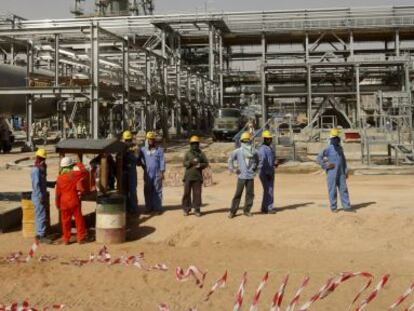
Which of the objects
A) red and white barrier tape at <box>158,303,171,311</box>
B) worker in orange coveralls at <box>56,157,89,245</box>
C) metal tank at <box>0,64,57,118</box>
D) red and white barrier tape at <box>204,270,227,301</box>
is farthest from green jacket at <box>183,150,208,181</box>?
metal tank at <box>0,64,57,118</box>

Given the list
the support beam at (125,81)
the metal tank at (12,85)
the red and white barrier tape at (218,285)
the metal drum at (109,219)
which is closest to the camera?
the red and white barrier tape at (218,285)

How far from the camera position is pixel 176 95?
37688 mm

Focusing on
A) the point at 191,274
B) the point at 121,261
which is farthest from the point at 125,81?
the point at 191,274

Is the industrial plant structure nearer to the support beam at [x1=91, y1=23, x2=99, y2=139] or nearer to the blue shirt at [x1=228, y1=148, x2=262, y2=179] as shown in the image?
the support beam at [x1=91, y1=23, x2=99, y2=139]

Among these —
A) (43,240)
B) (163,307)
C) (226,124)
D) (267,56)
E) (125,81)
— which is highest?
(267,56)

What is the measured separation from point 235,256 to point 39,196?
13.3ft

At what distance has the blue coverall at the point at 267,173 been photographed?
11.2 meters

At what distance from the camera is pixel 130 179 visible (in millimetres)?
11633

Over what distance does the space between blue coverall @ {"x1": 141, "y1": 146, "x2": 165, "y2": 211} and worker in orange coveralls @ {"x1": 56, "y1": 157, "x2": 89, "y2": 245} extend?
1939 millimetres

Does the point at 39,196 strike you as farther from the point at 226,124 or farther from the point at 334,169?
the point at 226,124

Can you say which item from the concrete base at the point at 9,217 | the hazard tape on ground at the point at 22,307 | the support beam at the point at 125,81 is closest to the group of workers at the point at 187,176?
Answer: the concrete base at the point at 9,217

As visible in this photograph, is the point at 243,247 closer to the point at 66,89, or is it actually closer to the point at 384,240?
the point at 384,240

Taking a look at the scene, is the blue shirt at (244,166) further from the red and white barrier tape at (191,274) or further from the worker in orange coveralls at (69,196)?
the worker in orange coveralls at (69,196)

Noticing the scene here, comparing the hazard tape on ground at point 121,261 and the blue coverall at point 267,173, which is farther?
the blue coverall at point 267,173
